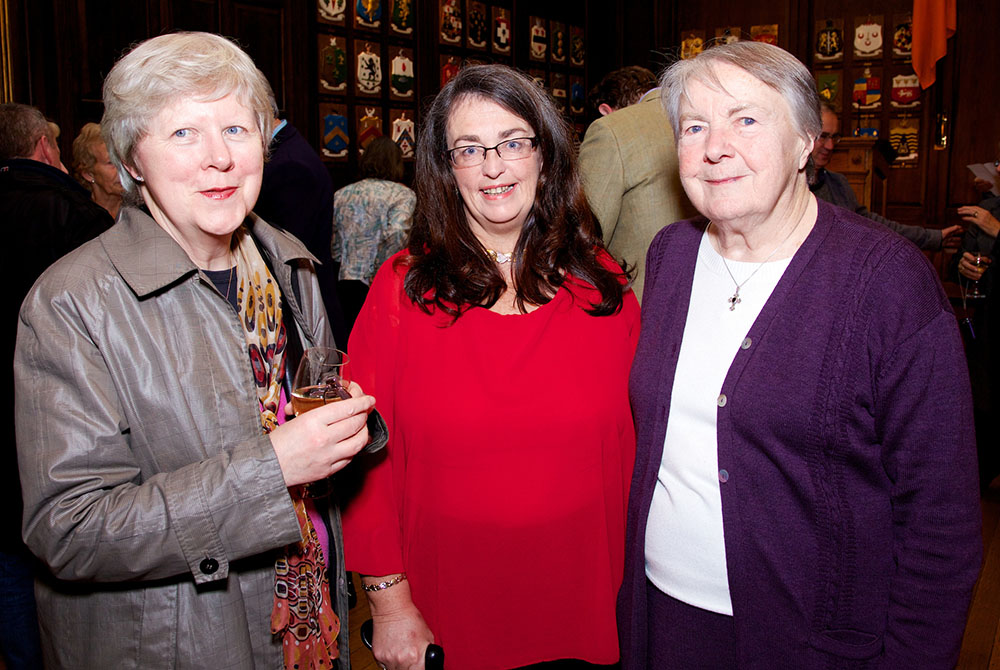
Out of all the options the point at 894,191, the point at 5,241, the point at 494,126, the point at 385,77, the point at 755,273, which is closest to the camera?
the point at 755,273

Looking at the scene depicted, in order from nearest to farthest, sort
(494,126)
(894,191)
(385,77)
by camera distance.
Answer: (494,126), (385,77), (894,191)

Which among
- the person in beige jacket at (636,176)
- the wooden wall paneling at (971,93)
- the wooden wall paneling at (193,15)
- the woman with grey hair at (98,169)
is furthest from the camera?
the wooden wall paneling at (971,93)

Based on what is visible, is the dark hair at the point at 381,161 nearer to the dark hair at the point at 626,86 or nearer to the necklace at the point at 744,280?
the dark hair at the point at 626,86

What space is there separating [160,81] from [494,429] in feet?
2.96

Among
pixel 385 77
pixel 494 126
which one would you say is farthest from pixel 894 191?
pixel 494 126

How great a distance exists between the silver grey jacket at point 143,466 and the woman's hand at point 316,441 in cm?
2

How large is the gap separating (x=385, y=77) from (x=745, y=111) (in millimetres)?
5806

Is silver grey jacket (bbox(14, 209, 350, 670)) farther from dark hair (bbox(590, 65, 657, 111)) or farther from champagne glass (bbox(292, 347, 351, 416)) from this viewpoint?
dark hair (bbox(590, 65, 657, 111))

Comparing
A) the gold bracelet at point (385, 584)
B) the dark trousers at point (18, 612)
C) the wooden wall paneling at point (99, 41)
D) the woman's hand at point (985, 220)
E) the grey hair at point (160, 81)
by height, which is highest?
the wooden wall paneling at point (99, 41)

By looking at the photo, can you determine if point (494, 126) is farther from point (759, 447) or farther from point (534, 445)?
point (759, 447)

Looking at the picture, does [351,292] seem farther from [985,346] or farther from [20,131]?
[985,346]

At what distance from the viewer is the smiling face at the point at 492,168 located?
5.91 feet

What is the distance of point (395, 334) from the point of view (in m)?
1.76

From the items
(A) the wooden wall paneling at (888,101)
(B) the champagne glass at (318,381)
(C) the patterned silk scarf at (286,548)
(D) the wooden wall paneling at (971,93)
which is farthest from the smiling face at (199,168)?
(D) the wooden wall paneling at (971,93)
